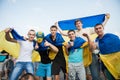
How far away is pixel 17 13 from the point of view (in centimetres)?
344

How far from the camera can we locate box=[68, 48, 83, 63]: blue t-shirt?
315 cm

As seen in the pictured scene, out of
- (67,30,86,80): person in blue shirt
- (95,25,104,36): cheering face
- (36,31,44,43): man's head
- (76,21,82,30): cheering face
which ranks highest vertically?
(76,21,82,30): cheering face

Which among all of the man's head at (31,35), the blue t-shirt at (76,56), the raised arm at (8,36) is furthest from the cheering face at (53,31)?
the raised arm at (8,36)

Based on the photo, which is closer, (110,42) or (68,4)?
(110,42)

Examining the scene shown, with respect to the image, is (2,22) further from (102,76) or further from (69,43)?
(102,76)

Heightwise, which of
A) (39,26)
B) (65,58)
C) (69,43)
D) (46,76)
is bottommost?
(46,76)

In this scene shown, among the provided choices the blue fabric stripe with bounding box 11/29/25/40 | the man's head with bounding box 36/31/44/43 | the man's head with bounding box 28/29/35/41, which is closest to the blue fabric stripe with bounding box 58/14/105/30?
the man's head with bounding box 36/31/44/43

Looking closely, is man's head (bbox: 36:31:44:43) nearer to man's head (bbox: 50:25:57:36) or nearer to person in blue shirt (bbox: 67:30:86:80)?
man's head (bbox: 50:25:57:36)

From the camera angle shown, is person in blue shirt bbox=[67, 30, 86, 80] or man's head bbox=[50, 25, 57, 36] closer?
person in blue shirt bbox=[67, 30, 86, 80]

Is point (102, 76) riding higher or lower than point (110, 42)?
lower

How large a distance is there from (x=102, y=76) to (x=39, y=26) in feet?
3.51

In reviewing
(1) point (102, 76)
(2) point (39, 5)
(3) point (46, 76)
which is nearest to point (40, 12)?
(2) point (39, 5)

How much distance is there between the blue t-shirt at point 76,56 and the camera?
315 cm

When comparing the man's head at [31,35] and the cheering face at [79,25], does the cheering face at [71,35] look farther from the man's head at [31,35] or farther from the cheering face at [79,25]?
the man's head at [31,35]
